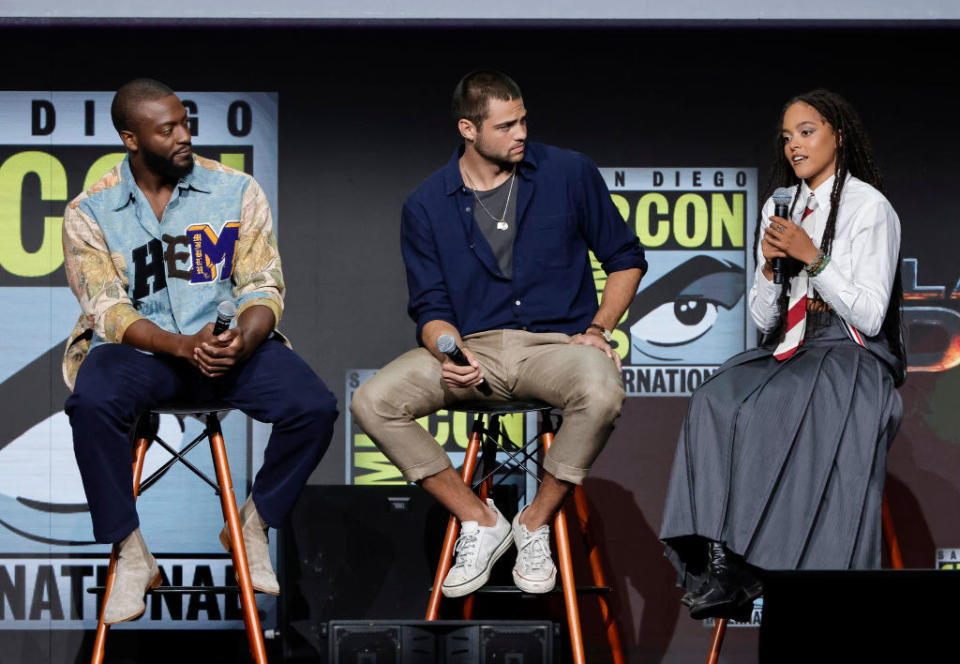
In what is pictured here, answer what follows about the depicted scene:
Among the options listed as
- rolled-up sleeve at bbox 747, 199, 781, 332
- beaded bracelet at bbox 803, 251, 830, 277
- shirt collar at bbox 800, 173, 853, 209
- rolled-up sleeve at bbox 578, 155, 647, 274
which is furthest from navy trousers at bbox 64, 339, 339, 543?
shirt collar at bbox 800, 173, 853, 209

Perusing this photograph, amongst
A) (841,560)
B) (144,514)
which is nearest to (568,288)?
(841,560)

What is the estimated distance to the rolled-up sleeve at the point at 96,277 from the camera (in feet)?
9.83

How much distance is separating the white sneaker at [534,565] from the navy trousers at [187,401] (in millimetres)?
603

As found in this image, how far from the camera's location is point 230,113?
3.90m

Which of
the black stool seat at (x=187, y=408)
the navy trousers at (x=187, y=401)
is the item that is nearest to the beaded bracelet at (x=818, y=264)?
the navy trousers at (x=187, y=401)

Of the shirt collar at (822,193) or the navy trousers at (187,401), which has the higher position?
the shirt collar at (822,193)

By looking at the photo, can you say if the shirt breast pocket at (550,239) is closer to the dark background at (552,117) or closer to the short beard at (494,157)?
the short beard at (494,157)

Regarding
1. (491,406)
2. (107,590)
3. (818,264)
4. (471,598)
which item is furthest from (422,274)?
(107,590)

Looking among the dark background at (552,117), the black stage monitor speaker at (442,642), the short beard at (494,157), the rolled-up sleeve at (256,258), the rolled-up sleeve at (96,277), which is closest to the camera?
the black stage monitor speaker at (442,642)

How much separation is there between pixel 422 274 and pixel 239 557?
92 cm

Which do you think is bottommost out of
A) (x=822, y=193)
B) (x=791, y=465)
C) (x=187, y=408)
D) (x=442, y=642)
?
(x=442, y=642)

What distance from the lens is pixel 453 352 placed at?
290 centimetres

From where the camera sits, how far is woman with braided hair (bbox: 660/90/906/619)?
2809mm

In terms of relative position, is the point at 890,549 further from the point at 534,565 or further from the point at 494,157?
the point at 494,157
